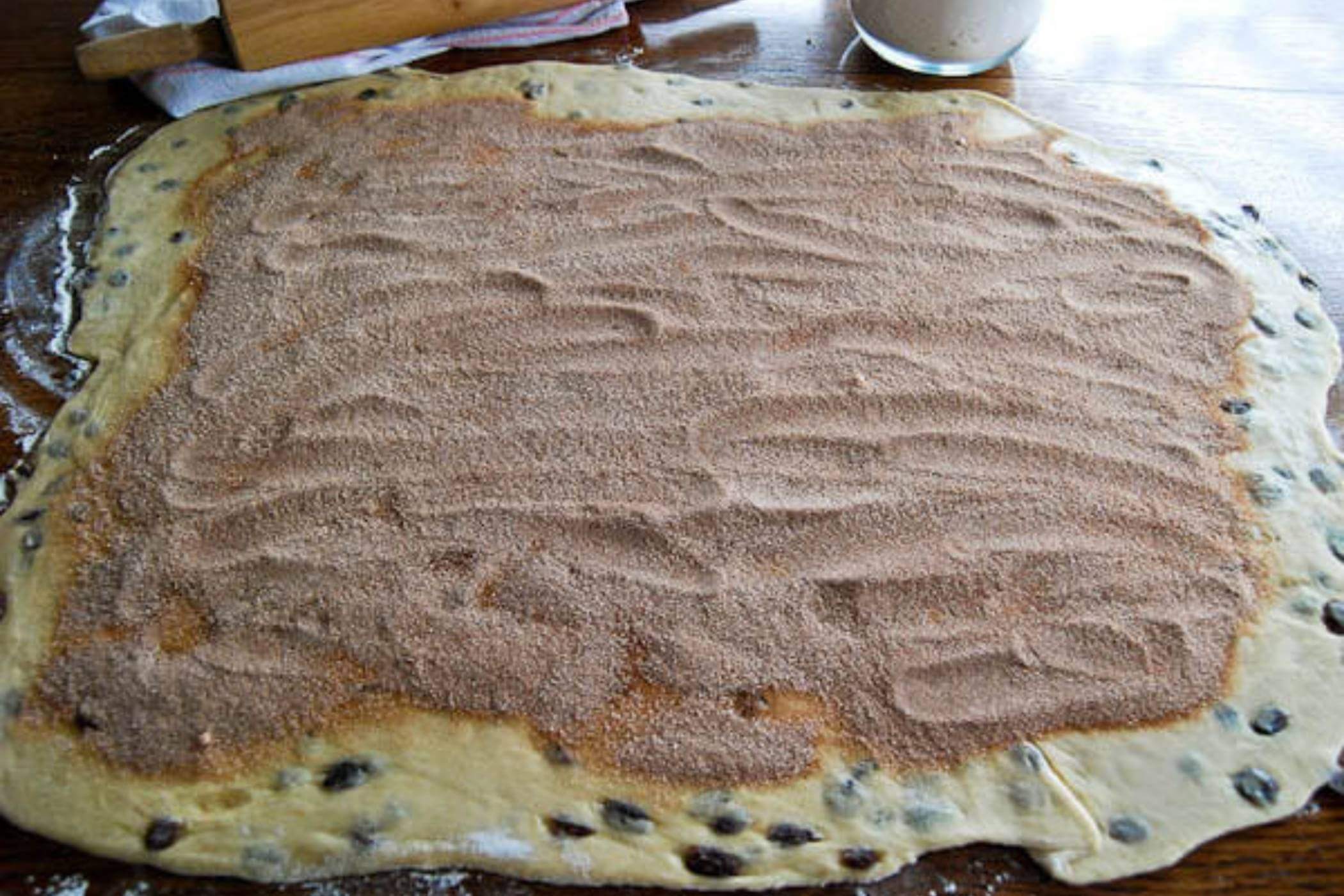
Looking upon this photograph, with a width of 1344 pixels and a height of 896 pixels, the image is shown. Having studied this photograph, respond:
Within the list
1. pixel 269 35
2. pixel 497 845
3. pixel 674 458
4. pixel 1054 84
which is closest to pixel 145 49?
pixel 269 35

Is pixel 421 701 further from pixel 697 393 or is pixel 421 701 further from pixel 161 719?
pixel 697 393

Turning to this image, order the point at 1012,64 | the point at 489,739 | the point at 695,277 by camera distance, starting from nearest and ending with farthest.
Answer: the point at 489,739, the point at 695,277, the point at 1012,64

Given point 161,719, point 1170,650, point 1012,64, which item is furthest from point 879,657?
point 1012,64

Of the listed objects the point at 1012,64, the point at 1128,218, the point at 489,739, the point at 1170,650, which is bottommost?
the point at 1170,650

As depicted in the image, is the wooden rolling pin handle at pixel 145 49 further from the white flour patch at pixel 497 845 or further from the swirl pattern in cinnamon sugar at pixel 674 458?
the white flour patch at pixel 497 845

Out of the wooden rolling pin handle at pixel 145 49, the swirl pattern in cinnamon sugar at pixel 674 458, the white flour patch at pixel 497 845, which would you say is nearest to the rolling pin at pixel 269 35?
the wooden rolling pin handle at pixel 145 49

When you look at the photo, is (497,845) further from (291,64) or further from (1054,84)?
(1054,84)
